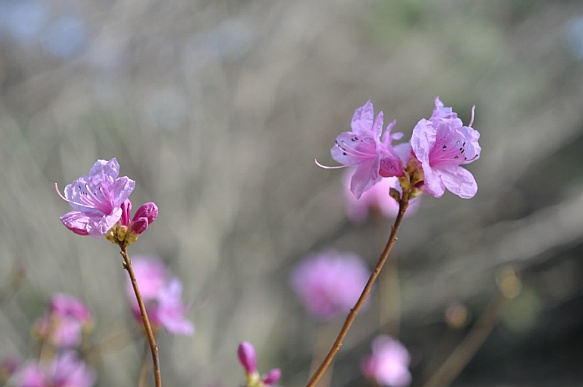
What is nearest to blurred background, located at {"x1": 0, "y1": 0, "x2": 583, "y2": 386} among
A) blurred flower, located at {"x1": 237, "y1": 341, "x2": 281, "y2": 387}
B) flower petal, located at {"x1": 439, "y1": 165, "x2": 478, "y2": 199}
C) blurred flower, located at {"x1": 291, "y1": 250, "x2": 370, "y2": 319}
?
blurred flower, located at {"x1": 291, "y1": 250, "x2": 370, "y2": 319}

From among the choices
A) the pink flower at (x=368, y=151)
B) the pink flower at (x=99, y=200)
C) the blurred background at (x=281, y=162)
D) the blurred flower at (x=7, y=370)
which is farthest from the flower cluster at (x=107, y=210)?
the blurred background at (x=281, y=162)

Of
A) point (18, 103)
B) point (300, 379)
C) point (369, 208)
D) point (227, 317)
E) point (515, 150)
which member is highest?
point (515, 150)

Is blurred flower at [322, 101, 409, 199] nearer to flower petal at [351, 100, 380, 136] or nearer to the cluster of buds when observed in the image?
flower petal at [351, 100, 380, 136]

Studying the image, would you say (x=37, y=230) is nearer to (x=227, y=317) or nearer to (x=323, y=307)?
(x=227, y=317)

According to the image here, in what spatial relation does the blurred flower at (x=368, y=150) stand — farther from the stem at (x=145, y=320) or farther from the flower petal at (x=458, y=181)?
the stem at (x=145, y=320)

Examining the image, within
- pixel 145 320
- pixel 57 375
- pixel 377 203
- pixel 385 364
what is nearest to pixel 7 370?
pixel 57 375

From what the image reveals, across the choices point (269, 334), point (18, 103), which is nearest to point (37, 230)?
point (18, 103)
